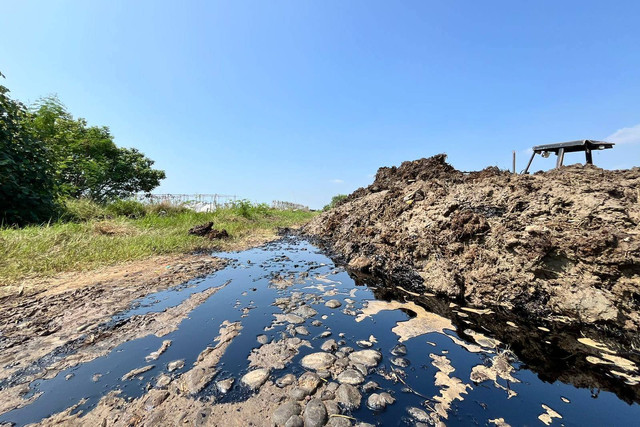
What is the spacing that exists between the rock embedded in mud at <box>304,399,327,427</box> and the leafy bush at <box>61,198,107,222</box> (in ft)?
36.2

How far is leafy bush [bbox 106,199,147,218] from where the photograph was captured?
11.5 meters

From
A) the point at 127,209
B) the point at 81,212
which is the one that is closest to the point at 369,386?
the point at 81,212

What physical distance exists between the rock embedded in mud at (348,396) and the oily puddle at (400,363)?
4cm

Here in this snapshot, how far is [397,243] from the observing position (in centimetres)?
469

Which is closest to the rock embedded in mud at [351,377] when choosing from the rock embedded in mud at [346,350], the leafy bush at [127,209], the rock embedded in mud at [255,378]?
the rock embedded in mud at [346,350]

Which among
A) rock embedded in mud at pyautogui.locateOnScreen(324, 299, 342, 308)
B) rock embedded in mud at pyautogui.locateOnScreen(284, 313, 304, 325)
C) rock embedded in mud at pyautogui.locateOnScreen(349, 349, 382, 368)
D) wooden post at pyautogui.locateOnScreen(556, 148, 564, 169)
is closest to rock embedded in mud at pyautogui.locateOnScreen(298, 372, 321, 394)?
rock embedded in mud at pyautogui.locateOnScreen(349, 349, 382, 368)

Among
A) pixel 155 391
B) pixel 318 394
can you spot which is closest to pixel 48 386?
pixel 155 391

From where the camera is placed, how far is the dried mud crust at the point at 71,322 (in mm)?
1934

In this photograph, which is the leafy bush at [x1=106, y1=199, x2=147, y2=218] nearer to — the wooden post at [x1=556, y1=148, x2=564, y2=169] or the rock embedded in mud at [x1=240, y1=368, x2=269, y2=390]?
the rock embedded in mud at [x1=240, y1=368, x2=269, y2=390]

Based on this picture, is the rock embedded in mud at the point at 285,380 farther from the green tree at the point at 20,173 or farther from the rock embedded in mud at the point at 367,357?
the green tree at the point at 20,173

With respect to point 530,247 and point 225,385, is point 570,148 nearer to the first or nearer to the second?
point 530,247

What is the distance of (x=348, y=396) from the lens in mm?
1571

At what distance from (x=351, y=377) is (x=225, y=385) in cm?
89

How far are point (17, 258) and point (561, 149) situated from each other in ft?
46.2
